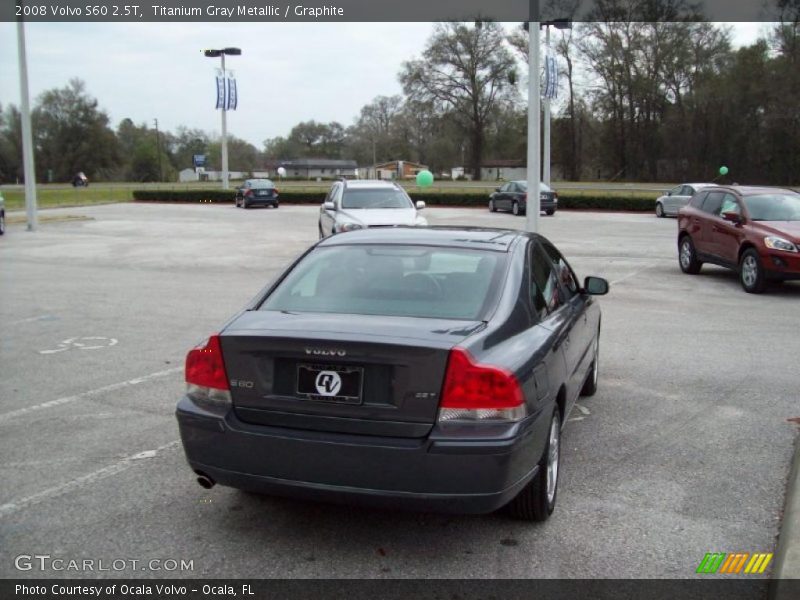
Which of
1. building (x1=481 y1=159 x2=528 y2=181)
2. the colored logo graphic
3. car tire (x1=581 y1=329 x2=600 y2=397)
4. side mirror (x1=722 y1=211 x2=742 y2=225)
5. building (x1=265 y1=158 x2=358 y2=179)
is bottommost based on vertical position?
the colored logo graphic

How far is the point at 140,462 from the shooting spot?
5.12 meters

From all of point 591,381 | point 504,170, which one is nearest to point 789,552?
point 591,381

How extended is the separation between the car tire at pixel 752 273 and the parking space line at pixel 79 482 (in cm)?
1026

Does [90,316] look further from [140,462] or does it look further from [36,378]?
[140,462]

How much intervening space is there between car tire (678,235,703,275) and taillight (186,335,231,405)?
13053mm

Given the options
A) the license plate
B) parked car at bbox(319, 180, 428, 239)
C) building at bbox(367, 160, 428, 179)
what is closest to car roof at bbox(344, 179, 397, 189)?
parked car at bbox(319, 180, 428, 239)

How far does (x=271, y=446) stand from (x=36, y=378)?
184 inches

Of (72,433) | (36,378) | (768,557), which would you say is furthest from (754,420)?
(36,378)

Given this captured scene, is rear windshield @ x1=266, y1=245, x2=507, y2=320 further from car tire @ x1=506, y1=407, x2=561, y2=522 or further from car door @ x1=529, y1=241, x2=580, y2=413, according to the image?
car tire @ x1=506, y1=407, x2=561, y2=522

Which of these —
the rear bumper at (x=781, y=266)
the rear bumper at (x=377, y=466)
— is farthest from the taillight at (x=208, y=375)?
the rear bumper at (x=781, y=266)

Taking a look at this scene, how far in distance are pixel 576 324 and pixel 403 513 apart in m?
1.87

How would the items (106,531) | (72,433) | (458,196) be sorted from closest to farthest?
(106,531)
(72,433)
(458,196)

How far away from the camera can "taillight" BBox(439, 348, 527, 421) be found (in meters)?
3.61

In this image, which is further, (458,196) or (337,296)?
(458,196)
